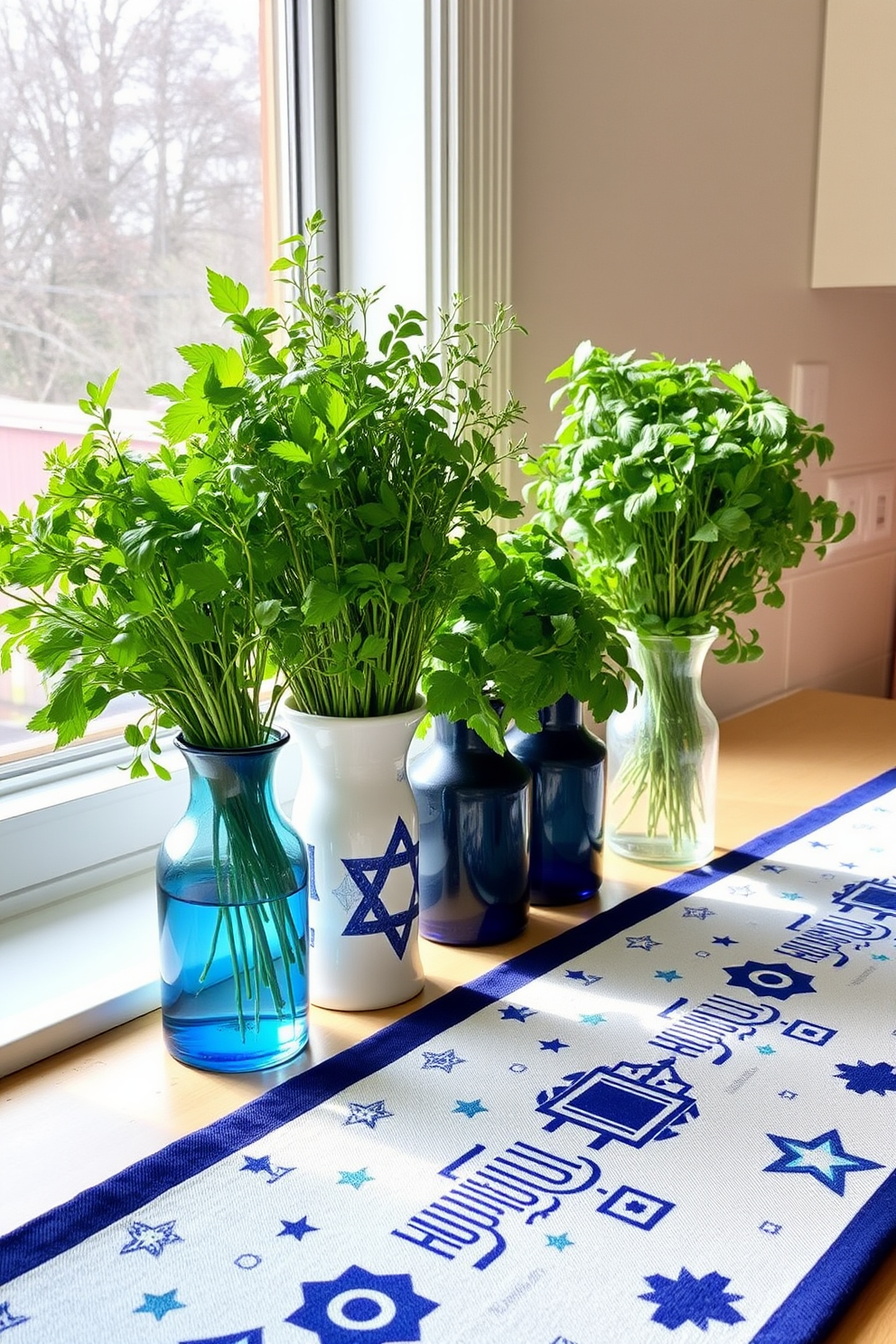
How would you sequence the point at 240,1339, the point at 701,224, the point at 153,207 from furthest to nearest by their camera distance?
the point at 701,224
the point at 153,207
the point at 240,1339

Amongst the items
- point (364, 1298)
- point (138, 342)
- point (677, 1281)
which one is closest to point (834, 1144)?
point (677, 1281)

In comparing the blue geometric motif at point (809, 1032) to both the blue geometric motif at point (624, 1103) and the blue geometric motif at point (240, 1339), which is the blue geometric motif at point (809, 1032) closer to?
the blue geometric motif at point (624, 1103)

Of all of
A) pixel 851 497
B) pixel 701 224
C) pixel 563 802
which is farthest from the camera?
pixel 851 497

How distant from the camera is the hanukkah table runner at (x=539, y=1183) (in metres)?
0.58

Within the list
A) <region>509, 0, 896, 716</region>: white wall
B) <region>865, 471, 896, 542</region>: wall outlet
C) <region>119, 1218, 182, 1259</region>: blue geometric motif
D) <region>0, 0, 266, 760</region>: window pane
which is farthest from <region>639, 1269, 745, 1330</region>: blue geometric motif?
<region>865, 471, 896, 542</region>: wall outlet

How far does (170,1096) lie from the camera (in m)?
0.75

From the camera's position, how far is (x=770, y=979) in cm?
90

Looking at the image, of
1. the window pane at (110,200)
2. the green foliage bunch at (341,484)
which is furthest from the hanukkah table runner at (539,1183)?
the window pane at (110,200)

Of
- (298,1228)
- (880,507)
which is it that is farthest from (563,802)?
(880,507)

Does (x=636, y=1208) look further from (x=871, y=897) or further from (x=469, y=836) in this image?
(x=871, y=897)

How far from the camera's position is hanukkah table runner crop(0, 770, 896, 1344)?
0.58 meters

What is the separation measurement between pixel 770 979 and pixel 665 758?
9.0 inches

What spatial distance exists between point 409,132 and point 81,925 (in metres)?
0.69

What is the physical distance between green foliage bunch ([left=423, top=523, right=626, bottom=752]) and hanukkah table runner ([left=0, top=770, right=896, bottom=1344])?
182mm
